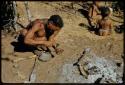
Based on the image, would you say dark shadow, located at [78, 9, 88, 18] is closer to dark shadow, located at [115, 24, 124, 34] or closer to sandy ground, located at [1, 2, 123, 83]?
sandy ground, located at [1, 2, 123, 83]

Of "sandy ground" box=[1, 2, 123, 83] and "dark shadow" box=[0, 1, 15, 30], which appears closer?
"sandy ground" box=[1, 2, 123, 83]

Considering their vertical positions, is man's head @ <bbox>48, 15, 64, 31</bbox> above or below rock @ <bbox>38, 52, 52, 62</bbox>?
above

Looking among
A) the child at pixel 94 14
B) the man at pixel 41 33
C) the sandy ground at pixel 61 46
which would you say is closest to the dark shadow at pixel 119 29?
the sandy ground at pixel 61 46

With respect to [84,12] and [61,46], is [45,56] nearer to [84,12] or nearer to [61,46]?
[61,46]

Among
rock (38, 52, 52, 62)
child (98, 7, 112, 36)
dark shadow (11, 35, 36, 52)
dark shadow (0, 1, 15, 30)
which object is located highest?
dark shadow (0, 1, 15, 30)

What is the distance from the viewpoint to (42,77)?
23.3ft

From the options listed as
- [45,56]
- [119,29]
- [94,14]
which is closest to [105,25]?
[119,29]

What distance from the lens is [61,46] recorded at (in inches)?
325

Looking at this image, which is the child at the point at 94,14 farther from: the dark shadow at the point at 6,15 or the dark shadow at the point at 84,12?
the dark shadow at the point at 6,15

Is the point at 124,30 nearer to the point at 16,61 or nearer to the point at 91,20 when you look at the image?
the point at 91,20

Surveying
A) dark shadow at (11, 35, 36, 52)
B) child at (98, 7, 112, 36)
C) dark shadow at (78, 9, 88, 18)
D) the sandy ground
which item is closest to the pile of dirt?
the sandy ground

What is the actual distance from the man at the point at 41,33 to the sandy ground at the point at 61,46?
38 centimetres

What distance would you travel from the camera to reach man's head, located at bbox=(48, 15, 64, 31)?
6.95 metres

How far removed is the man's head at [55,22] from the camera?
6.95 metres
